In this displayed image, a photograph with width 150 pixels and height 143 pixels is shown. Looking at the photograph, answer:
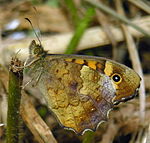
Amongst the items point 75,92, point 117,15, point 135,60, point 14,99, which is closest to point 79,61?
point 75,92

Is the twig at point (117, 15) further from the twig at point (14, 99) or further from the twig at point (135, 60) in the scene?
the twig at point (14, 99)

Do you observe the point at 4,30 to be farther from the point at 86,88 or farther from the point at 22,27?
the point at 86,88

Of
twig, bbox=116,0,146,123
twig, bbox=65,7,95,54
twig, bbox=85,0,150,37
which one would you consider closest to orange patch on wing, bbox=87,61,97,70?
twig, bbox=116,0,146,123

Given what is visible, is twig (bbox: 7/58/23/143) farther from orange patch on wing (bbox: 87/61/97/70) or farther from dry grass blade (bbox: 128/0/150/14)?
dry grass blade (bbox: 128/0/150/14)

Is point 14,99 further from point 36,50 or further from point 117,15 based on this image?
point 117,15

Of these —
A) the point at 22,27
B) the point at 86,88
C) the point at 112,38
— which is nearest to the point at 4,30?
the point at 22,27

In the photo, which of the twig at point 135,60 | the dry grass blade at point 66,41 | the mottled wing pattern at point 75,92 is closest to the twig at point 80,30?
the dry grass blade at point 66,41
